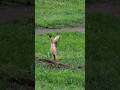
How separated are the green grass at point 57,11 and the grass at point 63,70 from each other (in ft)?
1.24

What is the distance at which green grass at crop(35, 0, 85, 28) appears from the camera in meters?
7.26

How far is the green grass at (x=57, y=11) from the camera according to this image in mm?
7262

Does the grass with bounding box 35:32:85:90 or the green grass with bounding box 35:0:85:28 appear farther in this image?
the green grass with bounding box 35:0:85:28

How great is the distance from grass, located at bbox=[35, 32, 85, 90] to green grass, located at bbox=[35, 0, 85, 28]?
378 millimetres

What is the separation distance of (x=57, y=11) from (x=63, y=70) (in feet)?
3.21

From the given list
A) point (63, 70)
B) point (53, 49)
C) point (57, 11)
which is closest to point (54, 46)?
point (53, 49)

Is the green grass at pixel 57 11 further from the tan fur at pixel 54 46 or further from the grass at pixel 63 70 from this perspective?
the tan fur at pixel 54 46

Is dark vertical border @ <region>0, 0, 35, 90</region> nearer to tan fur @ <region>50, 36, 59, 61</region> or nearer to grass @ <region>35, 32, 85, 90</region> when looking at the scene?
grass @ <region>35, 32, 85, 90</region>


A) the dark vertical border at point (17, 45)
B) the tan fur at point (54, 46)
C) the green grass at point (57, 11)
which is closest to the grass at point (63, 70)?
the tan fur at point (54, 46)
